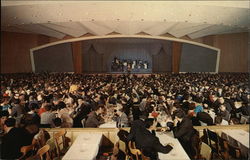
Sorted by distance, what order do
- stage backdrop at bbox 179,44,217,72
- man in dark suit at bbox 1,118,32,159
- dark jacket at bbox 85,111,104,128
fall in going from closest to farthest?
man in dark suit at bbox 1,118,32,159, dark jacket at bbox 85,111,104,128, stage backdrop at bbox 179,44,217,72

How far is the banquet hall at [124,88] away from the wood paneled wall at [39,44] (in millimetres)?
90

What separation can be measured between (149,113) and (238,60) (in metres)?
17.8

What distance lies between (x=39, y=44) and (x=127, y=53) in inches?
453

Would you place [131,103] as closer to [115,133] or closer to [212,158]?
[115,133]

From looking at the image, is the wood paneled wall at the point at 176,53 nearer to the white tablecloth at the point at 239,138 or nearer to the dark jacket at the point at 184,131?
the white tablecloth at the point at 239,138

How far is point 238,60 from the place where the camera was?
20.2 meters

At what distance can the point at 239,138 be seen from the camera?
167 inches

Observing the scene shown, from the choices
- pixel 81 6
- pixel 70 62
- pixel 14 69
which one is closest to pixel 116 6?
pixel 81 6

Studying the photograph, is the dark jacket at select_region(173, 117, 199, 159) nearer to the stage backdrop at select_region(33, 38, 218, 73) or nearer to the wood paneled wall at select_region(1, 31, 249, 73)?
the wood paneled wall at select_region(1, 31, 249, 73)

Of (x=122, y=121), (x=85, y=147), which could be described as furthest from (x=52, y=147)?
(x=122, y=121)

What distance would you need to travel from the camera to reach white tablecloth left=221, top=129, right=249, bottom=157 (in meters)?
4.04

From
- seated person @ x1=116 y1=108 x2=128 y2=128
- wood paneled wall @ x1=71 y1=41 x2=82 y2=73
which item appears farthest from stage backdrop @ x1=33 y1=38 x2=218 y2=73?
seated person @ x1=116 y1=108 x2=128 y2=128

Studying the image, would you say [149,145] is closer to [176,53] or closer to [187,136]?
[187,136]

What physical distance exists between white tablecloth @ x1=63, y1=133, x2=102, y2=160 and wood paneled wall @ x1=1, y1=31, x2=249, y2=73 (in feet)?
52.8
